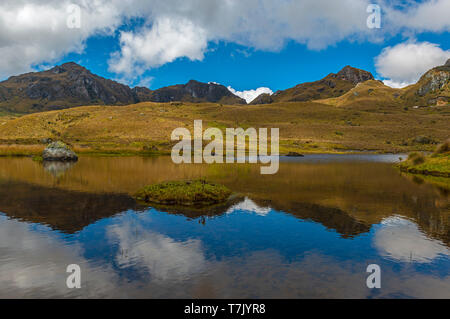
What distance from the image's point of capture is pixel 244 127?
6216 inches

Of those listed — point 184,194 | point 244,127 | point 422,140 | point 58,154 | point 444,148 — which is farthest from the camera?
point 244,127

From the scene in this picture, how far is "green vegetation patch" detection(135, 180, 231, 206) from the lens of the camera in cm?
2618

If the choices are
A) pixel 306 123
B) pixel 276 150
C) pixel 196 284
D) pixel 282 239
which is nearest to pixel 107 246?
pixel 196 284

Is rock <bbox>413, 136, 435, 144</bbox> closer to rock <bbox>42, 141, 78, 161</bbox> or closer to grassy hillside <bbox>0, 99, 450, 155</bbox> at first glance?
grassy hillside <bbox>0, 99, 450, 155</bbox>

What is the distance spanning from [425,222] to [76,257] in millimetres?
22315

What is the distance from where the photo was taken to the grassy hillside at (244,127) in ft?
368

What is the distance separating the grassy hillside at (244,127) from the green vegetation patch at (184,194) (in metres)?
66.7

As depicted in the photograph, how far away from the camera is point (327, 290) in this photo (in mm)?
11445

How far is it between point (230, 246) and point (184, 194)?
36.1 feet

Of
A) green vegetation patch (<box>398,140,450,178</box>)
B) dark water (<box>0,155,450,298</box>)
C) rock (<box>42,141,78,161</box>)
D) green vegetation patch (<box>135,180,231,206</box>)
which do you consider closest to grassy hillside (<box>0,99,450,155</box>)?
rock (<box>42,141,78,161</box>)

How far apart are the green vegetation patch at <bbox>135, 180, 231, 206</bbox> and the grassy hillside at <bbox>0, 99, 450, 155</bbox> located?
66668 mm

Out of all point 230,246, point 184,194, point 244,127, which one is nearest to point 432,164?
point 184,194

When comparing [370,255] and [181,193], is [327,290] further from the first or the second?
[181,193]

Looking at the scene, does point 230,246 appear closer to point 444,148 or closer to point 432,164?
point 432,164
